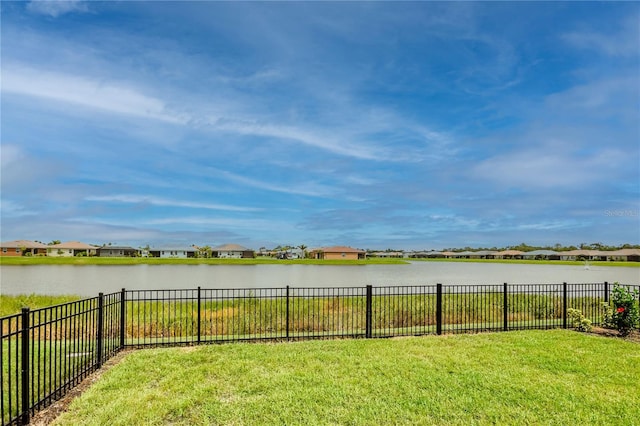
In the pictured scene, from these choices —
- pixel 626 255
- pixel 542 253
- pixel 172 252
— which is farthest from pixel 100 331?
pixel 542 253

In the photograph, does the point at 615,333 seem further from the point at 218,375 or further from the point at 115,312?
the point at 115,312

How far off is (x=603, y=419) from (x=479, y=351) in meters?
3.37

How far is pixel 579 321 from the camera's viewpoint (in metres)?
11.2

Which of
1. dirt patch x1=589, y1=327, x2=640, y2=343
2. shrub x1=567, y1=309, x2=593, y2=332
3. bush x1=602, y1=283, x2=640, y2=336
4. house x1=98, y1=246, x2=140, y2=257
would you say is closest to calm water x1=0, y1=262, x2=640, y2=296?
shrub x1=567, y1=309, x2=593, y2=332

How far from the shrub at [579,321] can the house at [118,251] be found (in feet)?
345

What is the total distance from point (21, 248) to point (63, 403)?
110m

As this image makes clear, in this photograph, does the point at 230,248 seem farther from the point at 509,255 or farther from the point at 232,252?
the point at 509,255

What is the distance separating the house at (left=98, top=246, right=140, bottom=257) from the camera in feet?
324

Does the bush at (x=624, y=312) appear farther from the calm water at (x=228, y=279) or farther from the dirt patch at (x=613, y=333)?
the calm water at (x=228, y=279)

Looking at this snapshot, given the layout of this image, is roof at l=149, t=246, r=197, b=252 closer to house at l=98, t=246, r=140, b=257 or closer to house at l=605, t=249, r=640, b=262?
house at l=98, t=246, r=140, b=257

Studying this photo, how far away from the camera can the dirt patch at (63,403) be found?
5264 mm

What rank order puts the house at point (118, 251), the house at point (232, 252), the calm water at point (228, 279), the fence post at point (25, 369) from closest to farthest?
the fence post at point (25, 369) < the calm water at point (228, 279) < the house at point (118, 251) < the house at point (232, 252)

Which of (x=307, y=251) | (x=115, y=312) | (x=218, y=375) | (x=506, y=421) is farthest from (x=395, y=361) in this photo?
(x=307, y=251)

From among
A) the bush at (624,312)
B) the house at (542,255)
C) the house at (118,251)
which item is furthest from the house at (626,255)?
the house at (118,251)
